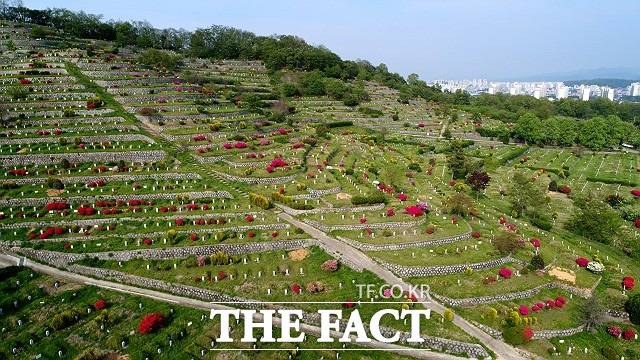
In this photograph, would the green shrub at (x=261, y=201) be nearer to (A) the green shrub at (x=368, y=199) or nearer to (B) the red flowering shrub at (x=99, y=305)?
(A) the green shrub at (x=368, y=199)

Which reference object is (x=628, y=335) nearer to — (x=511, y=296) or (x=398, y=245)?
(x=511, y=296)

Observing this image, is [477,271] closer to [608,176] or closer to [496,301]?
[496,301]

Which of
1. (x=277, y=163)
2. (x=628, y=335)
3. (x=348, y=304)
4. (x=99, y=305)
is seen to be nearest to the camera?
(x=99, y=305)

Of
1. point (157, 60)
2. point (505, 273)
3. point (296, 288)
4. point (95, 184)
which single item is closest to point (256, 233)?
point (296, 288)

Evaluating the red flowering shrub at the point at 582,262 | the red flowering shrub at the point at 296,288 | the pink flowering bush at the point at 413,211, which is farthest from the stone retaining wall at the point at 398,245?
the red flowering shrub at the point at 582,262

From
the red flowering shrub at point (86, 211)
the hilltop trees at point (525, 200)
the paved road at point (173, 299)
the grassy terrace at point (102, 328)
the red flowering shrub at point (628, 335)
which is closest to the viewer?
the grassy terrace at point (102, 328)

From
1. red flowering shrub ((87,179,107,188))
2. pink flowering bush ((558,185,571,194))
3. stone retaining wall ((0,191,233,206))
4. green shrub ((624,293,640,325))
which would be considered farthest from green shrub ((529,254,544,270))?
red flowering shrub ((87,179,107,188))

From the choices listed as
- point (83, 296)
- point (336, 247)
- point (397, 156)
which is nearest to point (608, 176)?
point (397, 156)
